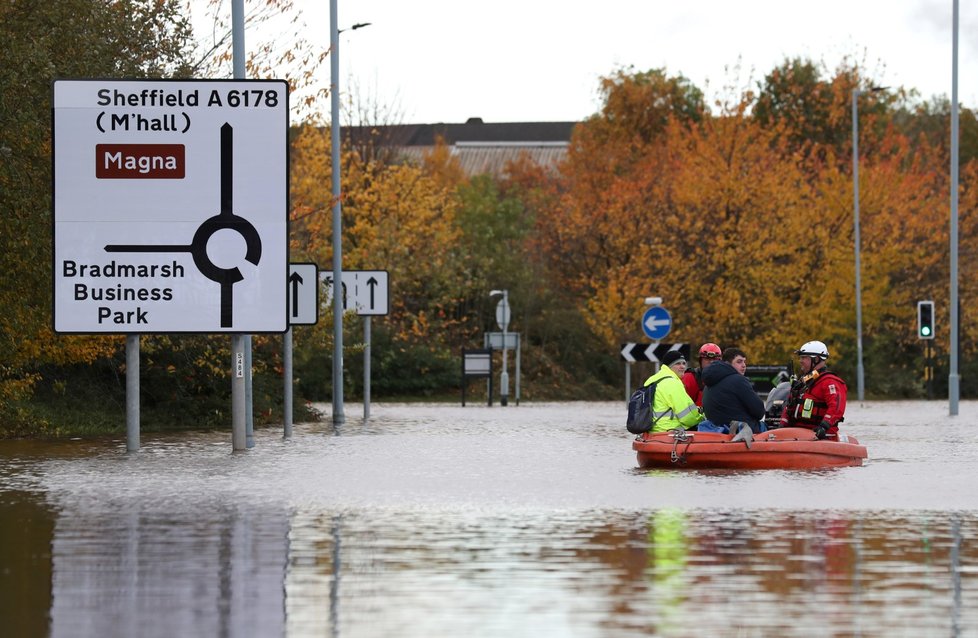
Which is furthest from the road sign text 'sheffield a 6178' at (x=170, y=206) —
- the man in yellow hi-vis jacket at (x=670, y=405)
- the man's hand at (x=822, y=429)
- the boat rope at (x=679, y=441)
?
the man's hand at (x=822, y=429)

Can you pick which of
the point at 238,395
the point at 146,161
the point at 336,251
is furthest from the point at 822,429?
the point at 336,251

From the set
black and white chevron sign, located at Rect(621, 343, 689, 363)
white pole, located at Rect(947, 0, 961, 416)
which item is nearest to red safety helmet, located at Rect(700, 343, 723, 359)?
black and white chevron sign, located at Rect(621, 343, 689, 363)

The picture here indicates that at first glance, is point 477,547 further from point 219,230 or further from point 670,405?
point 219,230

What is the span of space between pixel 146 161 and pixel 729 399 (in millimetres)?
8258

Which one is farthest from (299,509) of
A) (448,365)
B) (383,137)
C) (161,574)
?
(383,137)

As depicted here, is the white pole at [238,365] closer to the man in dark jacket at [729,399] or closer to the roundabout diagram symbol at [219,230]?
the roundabout diagram symbol at [219,230]

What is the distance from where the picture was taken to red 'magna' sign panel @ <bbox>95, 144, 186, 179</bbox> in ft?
80.6

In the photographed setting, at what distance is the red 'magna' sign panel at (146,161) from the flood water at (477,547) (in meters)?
3.56

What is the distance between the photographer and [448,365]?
59.5 m

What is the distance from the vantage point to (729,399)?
2161 centimetres

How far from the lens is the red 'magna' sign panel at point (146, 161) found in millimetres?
24578

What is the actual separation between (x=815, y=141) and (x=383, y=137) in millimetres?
17668

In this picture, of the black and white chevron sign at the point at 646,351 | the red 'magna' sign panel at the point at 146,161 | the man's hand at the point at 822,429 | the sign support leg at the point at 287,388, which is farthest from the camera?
the black and white chevron sign at the point at 646,351

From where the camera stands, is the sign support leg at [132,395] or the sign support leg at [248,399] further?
the sign support leg at [248,399]
